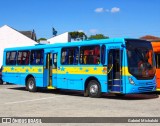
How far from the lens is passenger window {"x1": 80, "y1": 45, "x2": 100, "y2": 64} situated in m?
18.1

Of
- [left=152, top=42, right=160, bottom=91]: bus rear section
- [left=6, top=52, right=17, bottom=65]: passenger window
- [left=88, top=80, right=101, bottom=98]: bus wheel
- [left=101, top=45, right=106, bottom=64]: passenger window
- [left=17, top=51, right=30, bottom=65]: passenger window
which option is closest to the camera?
[left=101, top=45, right=106, bottom=64]: passenger window

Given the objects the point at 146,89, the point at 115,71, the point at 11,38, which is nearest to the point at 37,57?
the point at 115,71

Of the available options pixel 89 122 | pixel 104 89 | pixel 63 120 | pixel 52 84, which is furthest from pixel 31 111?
pixel 52 84

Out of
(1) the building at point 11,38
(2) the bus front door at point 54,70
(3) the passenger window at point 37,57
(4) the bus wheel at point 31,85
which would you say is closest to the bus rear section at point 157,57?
(2) the bus front door at point 54,70

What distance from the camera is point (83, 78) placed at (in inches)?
745

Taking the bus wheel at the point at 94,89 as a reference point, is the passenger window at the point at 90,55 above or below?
above

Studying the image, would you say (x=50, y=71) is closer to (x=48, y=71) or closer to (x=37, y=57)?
(x=48, y=71)

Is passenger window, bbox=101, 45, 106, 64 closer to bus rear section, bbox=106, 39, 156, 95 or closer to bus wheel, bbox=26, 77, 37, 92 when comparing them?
bus rear section, bbox=106, 39, 156, 95

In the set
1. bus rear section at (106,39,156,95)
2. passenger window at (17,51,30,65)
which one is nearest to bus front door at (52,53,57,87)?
passenger window at (17,51,30,65)

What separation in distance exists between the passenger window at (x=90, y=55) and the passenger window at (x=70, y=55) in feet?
1.43

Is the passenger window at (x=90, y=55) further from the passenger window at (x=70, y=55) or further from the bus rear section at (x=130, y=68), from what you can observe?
the bus rear section at (x=130, y=68)

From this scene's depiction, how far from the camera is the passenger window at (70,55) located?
19469 mm

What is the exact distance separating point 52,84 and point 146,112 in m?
9.75

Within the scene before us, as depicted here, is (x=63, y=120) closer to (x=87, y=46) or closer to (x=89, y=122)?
(x=89, y=122)
